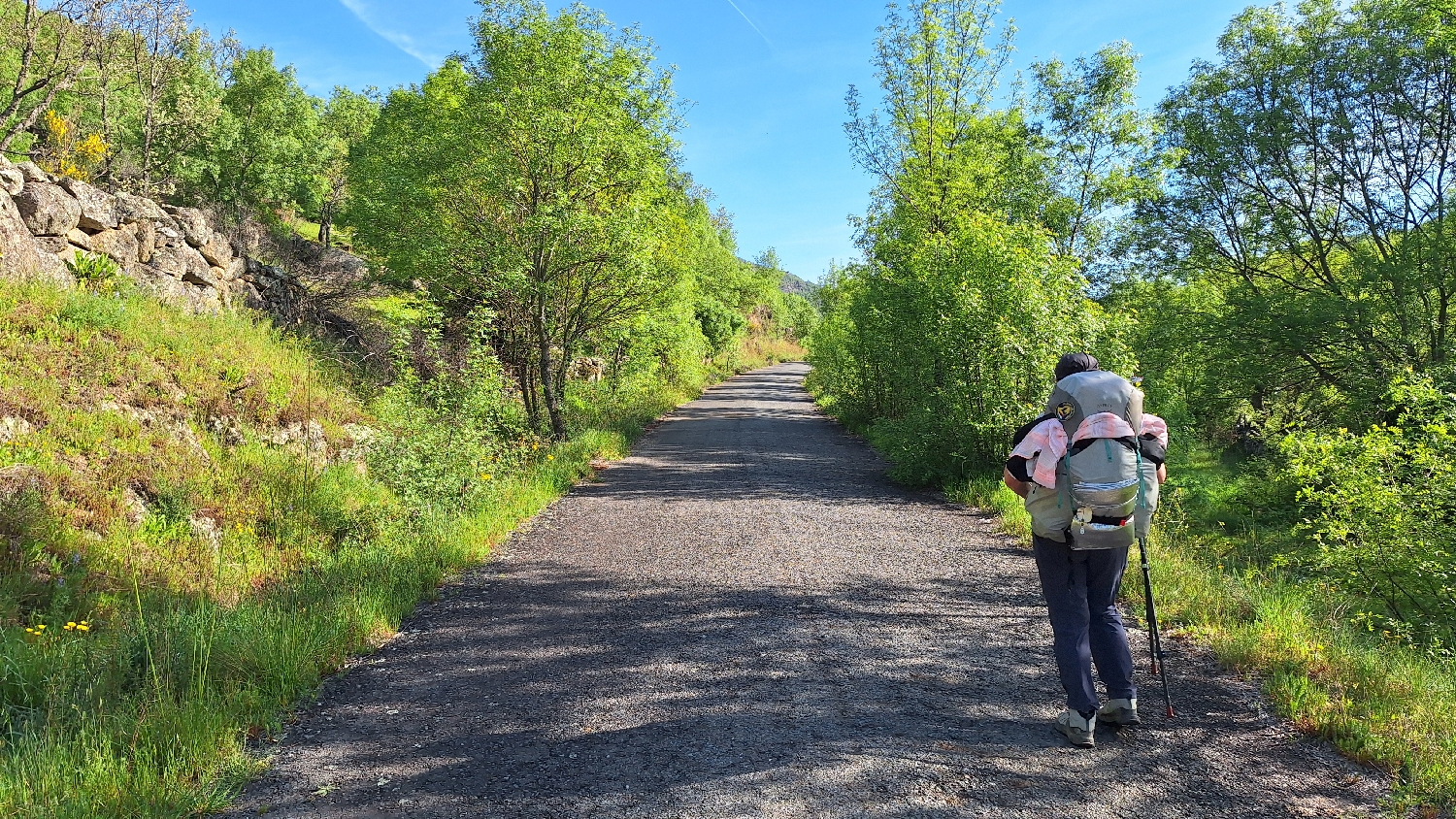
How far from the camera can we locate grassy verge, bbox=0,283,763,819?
3.35 metres

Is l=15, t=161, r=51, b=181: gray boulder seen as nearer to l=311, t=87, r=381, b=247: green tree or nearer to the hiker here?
the hiker

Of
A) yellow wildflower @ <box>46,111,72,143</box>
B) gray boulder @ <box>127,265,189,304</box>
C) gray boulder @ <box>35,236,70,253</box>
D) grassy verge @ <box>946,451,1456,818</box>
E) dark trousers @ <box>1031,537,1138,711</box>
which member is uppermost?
yellow wildflower @ <box>46,111,72,143</box>

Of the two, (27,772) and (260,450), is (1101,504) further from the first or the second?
(260,450)

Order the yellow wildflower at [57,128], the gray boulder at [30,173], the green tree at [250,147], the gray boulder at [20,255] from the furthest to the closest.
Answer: the green tree at [250,147] < the yellow wildflower at [57,128] < the gray boulder at [30,173] < the gray boulder at [20,255]

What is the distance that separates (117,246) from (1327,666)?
14.5 m

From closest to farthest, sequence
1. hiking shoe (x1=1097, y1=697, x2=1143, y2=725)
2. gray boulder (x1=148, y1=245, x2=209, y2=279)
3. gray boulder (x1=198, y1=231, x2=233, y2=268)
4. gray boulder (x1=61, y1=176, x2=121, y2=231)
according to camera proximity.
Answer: hiking shoe (x1=1097, y1=697, x2=1143, y2=725) → gray boulder (x1=61, y1=176, x2=121, y2=231) → gray boulder (x1=148, y1=245, x2=209, y2=279) → gray boulder (x1=198, y1=231, x2=233, y2=268)

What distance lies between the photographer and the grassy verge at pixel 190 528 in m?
3.35

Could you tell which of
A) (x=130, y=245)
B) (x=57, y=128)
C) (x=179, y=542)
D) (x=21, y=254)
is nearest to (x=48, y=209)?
(x=21, y=254)

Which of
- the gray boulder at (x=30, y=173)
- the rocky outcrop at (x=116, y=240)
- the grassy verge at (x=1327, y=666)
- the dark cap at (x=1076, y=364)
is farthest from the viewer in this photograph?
the gray boulder at (x=30, y=173)

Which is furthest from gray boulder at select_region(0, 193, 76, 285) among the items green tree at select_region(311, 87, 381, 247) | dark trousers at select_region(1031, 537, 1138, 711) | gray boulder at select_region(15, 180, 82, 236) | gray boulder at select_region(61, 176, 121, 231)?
green tree at select_region(311, 87, 381, 247)

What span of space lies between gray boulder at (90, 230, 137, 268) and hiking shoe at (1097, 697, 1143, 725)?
43.2 feet

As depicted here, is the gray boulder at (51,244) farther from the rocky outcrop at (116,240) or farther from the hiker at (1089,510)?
the hiker at (1089,510)

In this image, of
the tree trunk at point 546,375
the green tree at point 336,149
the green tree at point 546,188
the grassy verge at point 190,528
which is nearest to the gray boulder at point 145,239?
the grassy verge at point 190,528

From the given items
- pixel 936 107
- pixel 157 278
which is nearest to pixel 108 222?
pixel 157 278
